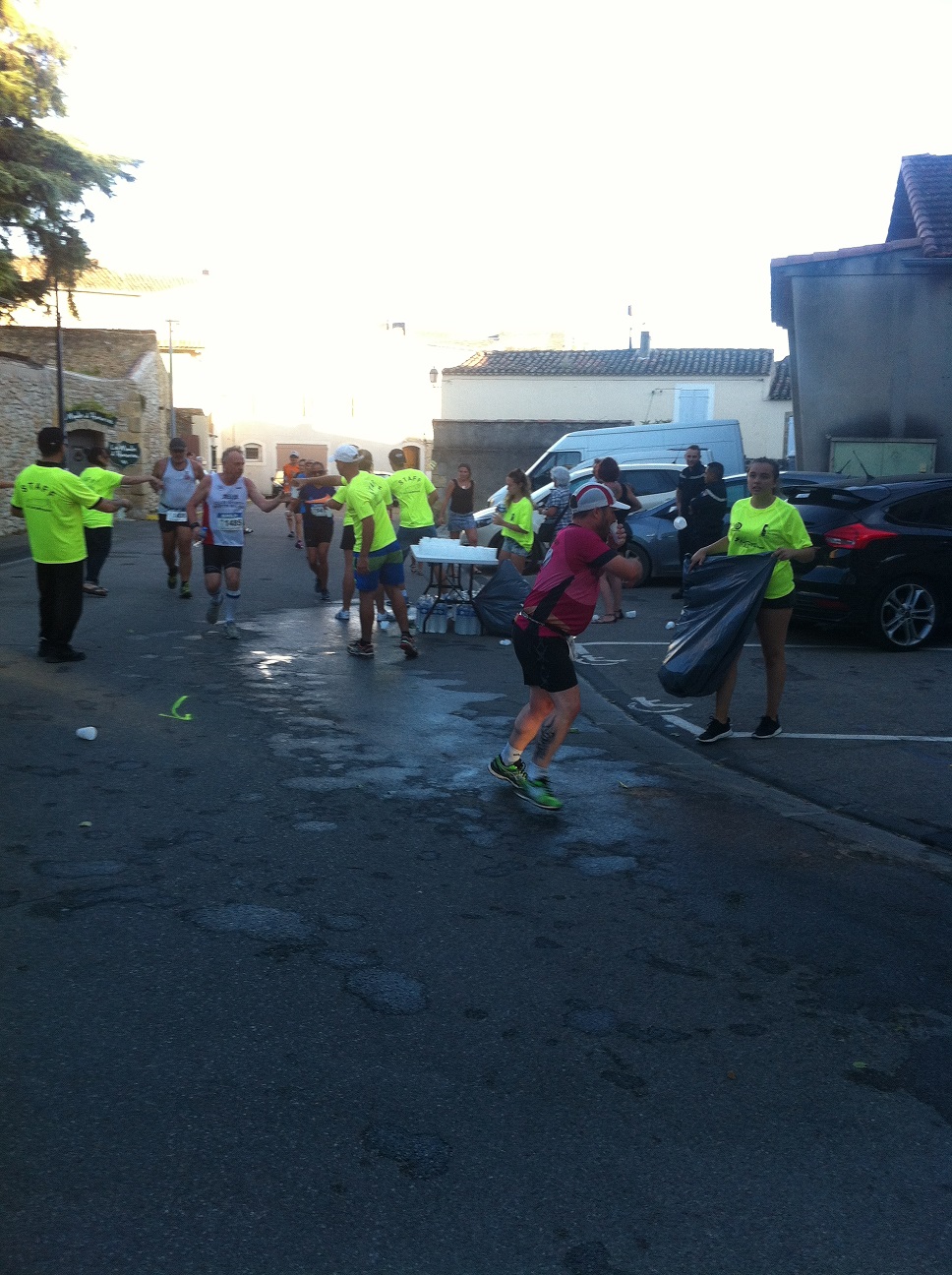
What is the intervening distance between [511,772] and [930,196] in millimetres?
15527

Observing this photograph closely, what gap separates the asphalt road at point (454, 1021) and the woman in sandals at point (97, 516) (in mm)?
6344

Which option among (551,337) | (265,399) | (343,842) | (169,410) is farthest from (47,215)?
(551,337)

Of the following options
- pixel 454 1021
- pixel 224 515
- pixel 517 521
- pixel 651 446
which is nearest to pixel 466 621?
pixel 517 521

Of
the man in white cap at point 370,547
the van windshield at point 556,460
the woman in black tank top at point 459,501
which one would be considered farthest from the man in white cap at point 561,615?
the van windshield at point 556,460

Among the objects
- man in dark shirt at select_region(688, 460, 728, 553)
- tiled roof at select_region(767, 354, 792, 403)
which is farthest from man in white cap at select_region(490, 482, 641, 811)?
tiled roof at select_region(767, 354, 792, 403)

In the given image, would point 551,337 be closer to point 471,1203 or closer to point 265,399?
point 265,399

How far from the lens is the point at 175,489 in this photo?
1455 centimetres

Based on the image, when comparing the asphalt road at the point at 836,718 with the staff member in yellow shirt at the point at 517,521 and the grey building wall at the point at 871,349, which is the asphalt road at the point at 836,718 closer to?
the staff member in yellow shirt at the point at 517,521

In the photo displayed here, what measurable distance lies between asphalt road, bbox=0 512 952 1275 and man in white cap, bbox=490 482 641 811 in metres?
0.34

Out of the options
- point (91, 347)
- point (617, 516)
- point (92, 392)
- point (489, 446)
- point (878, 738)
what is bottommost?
point (878, 738)

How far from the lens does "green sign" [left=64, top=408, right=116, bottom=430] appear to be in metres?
34.0

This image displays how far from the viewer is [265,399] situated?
2554 inches

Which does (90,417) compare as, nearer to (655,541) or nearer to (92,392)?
(92,392)

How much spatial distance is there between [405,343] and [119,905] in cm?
6479
